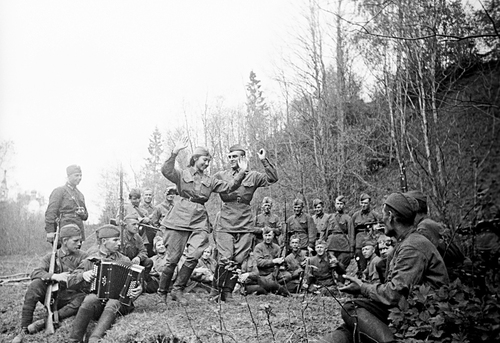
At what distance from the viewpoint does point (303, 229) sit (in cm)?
998

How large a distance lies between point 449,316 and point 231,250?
489 centimetres

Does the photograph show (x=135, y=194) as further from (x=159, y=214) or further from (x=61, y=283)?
(x=61, y=283)

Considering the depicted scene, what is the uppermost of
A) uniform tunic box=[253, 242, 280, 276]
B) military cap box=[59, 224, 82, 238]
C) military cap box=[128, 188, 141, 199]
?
military cap box=[128, 188, 141, 199]

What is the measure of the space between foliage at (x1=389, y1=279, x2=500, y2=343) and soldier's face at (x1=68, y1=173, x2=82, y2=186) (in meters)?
6.30

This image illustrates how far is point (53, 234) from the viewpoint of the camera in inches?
268

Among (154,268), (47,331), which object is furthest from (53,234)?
(154,268)

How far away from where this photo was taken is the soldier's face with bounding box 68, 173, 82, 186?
26.0ft

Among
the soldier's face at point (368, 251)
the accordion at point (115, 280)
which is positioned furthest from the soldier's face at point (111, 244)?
the soldier's face at point (368, 251)

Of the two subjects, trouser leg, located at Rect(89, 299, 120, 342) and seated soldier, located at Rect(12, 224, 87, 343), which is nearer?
trouser leg, located at Rect(89, 299, 120, 342)

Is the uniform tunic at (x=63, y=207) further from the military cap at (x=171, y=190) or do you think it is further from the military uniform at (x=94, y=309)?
the military cap at (x=171, y=190)

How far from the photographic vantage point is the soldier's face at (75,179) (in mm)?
7934

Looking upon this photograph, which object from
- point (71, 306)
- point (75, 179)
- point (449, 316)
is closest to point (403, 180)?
point (449, 316)

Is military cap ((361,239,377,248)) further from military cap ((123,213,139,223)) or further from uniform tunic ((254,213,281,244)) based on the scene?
military cap ((123,213,139,223))

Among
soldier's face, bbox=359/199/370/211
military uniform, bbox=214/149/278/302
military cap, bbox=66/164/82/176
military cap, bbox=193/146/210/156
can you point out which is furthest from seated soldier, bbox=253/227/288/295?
military cap, bbox=66/164/82/176
